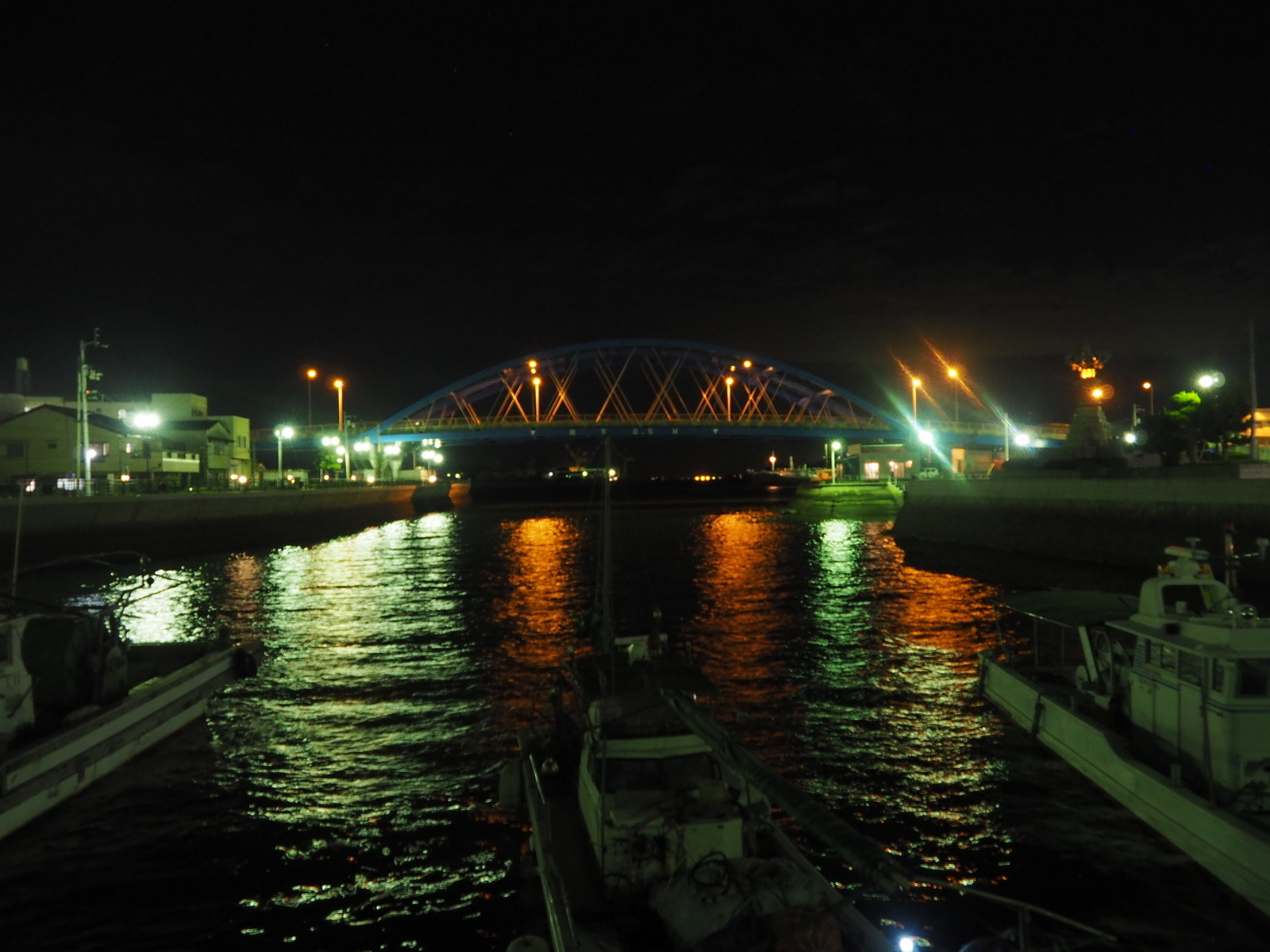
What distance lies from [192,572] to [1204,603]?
4518cm

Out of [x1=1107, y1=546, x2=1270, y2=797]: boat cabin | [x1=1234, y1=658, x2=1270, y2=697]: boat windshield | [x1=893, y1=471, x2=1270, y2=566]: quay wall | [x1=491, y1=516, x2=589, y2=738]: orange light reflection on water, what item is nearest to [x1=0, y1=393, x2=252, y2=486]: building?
[x1=491, y1=516, x2=589, y2=738]: orange light reflection on water

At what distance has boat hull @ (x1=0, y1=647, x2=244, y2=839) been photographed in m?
12.9

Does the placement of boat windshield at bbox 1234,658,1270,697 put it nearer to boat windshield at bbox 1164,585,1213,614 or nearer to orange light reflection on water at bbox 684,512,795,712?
boat windshield at bbox 1164,585,1213,614

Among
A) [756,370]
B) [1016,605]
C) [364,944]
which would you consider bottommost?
[364,944]

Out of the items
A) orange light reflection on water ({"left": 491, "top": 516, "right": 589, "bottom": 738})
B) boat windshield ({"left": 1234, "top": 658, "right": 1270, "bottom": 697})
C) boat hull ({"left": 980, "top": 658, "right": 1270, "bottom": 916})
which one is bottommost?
orange light reflection on water ({"left": 491, "top": 516, "right": 589, "bottom": 738})

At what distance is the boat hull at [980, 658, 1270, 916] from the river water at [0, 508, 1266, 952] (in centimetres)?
27

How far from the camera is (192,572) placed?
46281mm

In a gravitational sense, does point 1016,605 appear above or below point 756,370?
below

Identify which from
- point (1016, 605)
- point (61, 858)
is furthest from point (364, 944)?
point (1016, 605)

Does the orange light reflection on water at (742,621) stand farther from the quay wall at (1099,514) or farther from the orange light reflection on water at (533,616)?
the quay wall at (1099,514)

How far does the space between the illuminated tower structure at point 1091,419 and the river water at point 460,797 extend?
36561 mm

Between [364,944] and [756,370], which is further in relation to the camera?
[756,370]

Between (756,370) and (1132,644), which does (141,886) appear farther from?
(756,370)

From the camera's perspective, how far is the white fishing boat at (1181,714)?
1103 cm
